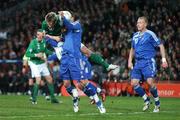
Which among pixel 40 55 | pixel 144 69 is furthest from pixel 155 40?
pixel 40 55

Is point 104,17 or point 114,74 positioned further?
point 104,17

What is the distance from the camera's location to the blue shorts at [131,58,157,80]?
17672mm

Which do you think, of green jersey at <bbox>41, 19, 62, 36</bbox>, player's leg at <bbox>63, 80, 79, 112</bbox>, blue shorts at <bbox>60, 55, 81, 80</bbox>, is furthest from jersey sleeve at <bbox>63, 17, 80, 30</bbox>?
player's leg at <bbox>63, 80, 79, 112</bbox>

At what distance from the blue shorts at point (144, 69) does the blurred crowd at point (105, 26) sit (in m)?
10.7

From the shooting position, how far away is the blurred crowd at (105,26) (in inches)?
1203

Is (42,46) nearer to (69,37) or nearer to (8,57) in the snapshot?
(69,37)

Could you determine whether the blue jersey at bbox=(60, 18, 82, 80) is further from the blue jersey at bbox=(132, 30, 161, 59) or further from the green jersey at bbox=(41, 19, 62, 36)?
the blue jersey at bbox=(132, 30, 161, 59)

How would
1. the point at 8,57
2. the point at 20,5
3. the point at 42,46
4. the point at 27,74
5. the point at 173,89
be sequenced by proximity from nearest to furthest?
the point at 42,46 → the point at 173,89 → the point at 27,74 → the point at 8,57 → the point at 20,5

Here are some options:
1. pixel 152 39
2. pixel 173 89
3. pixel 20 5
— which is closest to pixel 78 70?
pixel 152 39

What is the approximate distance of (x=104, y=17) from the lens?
3609cm

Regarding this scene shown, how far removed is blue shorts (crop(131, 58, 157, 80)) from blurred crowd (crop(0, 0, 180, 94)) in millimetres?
10719

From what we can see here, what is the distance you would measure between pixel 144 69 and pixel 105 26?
17.8m

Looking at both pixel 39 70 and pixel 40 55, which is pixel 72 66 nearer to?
pixel 40 55

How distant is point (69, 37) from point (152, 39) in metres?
2.65
